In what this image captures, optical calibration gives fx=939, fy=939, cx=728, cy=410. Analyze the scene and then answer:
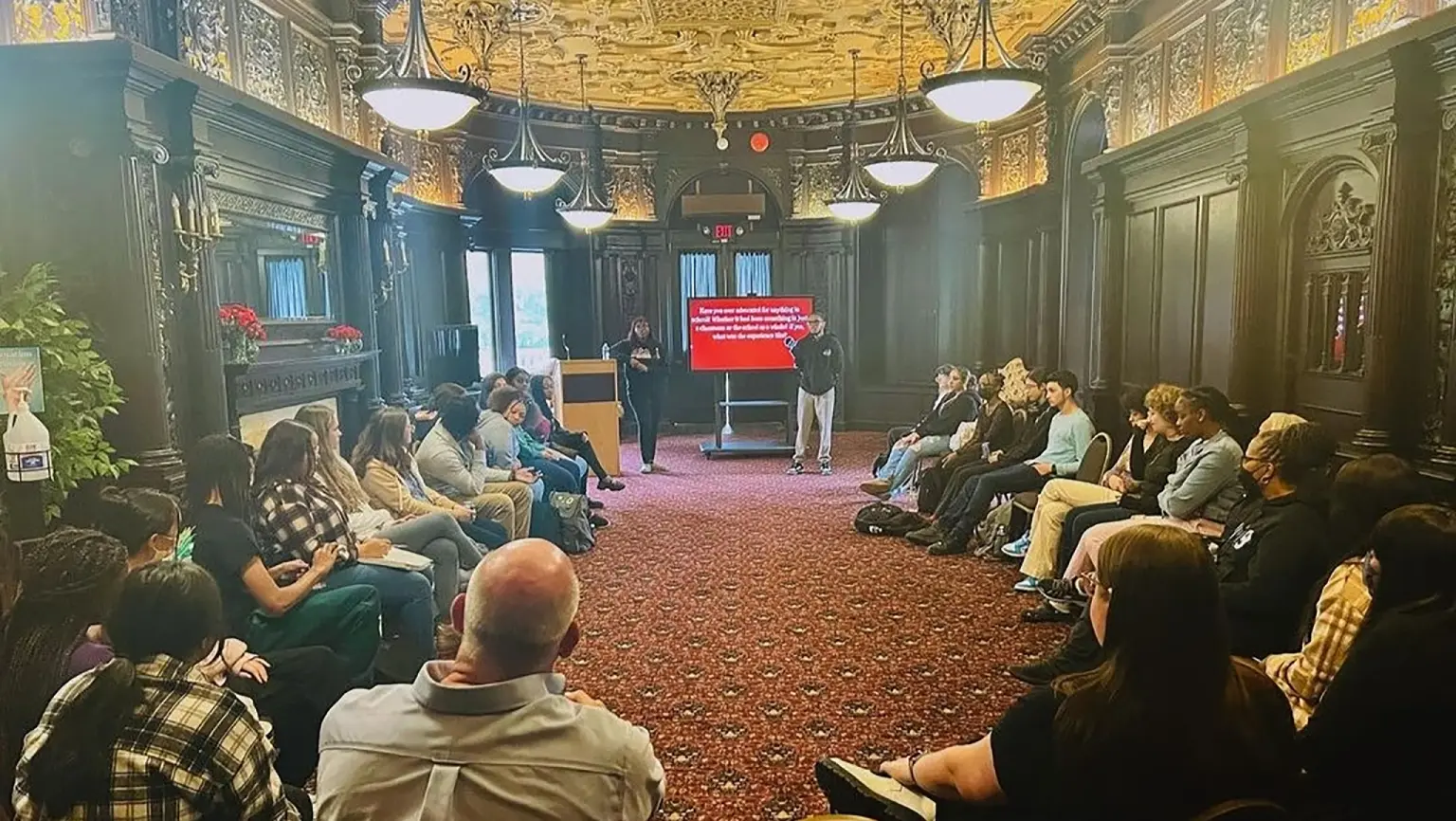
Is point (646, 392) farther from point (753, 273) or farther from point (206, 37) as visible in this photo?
point (206, 37)

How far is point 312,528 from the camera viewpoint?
3365mm

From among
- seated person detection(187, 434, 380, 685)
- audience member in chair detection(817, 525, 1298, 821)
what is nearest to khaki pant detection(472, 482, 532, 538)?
seated person detection(187, 434, 380, 685)

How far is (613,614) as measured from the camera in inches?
186

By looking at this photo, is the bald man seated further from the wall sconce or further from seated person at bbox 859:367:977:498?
seated person at bbox 859:367:977:498

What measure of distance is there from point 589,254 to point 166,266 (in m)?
7.25

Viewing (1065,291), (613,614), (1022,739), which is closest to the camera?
(1022,739)

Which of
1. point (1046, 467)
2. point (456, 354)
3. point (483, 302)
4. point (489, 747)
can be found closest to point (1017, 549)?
point (1046, 467)

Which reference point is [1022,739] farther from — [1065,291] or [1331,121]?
[1065,291]

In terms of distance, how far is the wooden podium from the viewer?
831 cm

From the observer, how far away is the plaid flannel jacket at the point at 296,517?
330 cm

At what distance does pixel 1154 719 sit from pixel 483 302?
390 inches

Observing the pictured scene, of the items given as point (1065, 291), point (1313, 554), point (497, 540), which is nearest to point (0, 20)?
point (497, 540)

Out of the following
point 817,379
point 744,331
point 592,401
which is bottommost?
point 592,401

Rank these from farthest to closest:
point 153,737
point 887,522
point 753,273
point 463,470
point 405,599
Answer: point 753,273
point 887,522
point 463,470
point 405,599
point 153,737
